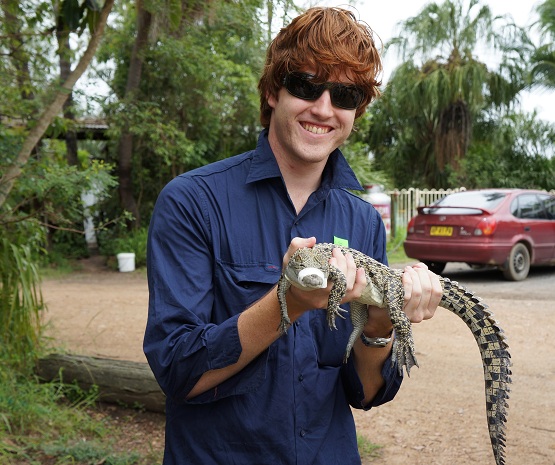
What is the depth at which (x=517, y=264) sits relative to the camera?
10.9m

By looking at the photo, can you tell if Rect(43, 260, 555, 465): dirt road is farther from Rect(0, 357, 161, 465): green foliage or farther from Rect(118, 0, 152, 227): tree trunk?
Rect(118, 0, 152, 227): tree trunk

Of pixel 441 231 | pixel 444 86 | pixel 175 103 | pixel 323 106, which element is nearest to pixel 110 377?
pixel 323 106

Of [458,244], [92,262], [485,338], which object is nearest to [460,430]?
[485,338]

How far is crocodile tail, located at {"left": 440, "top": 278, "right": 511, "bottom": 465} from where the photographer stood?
2322mm

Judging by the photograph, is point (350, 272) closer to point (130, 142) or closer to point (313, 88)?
point (313, 88)

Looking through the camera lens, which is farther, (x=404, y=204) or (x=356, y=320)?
(x=404, y=204)

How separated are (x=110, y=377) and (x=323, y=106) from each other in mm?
3737

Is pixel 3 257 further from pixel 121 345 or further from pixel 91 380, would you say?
pixel 121 345

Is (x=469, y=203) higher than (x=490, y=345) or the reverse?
the reverse

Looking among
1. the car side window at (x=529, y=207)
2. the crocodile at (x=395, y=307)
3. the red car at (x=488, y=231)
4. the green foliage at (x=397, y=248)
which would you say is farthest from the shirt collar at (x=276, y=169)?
the green foliage at (x=397, y=248)

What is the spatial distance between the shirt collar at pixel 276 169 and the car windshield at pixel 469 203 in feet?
28.3

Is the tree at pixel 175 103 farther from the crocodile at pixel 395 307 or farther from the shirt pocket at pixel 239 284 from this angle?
the shirt pocket at pixel 239 284

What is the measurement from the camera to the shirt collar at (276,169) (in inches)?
79.0

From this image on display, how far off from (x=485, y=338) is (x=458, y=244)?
8224 mm
